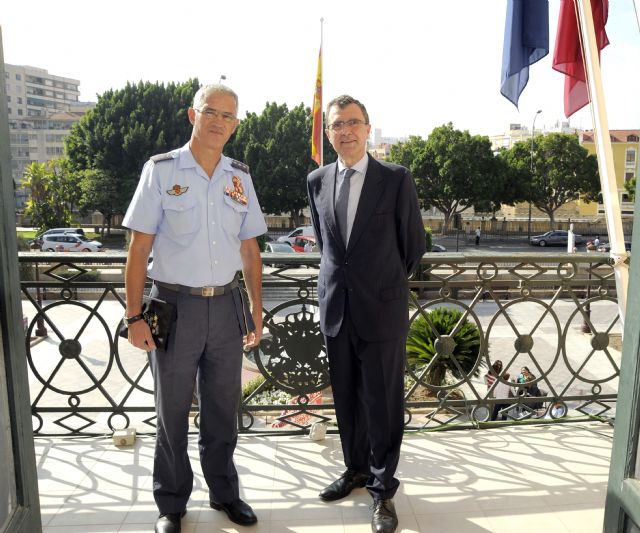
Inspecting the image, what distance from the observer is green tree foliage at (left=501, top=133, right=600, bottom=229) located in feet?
120

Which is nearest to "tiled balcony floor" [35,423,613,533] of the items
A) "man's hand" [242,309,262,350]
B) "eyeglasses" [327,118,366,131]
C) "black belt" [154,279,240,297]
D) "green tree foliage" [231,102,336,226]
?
"man's hand" [242,309,262,350]

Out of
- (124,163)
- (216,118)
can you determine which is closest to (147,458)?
(216,118)

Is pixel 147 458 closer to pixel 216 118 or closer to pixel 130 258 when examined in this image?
pixel 130 258

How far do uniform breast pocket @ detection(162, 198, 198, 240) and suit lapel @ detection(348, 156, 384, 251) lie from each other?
25.7 inches

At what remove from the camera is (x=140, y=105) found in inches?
1275

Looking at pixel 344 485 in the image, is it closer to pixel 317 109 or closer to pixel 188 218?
pixel 188 218

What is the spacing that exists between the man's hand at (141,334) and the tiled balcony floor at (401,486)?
842 millimetres

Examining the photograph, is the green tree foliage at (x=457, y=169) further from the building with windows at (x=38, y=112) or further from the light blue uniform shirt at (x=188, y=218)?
the light blue uniform shirt at (x=188, y=218)

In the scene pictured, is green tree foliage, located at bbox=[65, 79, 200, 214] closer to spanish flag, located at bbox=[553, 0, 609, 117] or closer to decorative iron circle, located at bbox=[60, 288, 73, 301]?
decorative iron circle, located at bbox=[60, 288, 73, 301]

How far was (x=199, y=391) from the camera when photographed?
92.4 inches

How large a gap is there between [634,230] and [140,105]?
3425 cm

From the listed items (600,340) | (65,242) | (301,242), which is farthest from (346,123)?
(65,242)

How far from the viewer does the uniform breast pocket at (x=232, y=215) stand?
222cm

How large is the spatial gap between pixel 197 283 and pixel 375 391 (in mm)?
888
